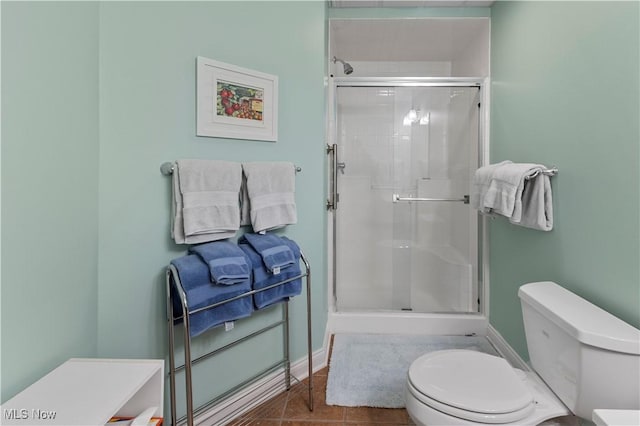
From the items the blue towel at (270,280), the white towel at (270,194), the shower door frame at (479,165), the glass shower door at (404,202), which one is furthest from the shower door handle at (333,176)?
the blue towel at (270,280)

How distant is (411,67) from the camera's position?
117 inches

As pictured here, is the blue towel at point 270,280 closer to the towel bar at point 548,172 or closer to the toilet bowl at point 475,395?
the toilet bowl at point 475,395

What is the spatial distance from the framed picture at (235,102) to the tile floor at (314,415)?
1.30m

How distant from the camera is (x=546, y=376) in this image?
1186 mm

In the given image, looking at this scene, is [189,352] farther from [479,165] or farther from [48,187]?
[479,165]

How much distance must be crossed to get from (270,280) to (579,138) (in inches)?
54.7

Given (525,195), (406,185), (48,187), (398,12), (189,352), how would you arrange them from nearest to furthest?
(48,187)
(189,352)
(525,195)
(398,12)
(406,185)

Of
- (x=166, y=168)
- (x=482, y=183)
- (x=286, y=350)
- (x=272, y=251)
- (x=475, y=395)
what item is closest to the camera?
(x=475, y=395)

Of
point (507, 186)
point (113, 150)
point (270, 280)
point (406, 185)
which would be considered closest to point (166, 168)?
point (113, 150)

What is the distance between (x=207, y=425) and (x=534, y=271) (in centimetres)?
171

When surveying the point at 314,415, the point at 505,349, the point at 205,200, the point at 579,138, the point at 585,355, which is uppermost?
the point at 579,138

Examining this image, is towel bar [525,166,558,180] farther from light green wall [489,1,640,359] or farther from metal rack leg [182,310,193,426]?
metal rack leg [182,310,193,426]

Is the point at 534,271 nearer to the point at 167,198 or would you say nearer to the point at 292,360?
the point at 292,360

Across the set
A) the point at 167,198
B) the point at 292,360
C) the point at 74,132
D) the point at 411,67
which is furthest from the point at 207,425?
the point at 411,67
